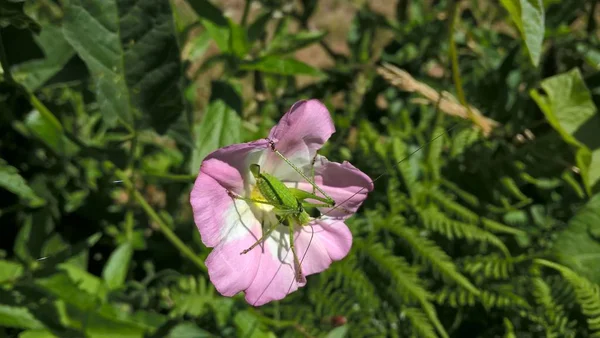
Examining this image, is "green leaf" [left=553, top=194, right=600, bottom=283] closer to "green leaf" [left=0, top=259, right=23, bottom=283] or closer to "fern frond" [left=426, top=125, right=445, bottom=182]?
"fern frond" [left=426, top=125, right=445, bottom=182]

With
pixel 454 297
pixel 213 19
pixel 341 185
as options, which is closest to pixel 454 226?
pixel 454 297

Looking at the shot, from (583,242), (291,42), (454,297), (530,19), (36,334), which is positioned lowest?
(454,297)

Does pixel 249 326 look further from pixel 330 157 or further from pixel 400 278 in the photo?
pixel 330 157

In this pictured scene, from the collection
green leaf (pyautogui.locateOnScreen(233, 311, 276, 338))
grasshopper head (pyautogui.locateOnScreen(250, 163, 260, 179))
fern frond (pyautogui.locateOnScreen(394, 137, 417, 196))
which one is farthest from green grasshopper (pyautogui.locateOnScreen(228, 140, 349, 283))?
fern frond (pyautogui.locateOnScreen(394, 137, 417, 196))

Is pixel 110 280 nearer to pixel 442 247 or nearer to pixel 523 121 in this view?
pixel 442 247

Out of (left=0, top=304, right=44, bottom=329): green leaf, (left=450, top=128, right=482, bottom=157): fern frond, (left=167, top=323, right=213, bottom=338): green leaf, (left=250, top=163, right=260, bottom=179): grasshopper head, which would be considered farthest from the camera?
(left=450, top=128, right=482, bottom=157): fern frond

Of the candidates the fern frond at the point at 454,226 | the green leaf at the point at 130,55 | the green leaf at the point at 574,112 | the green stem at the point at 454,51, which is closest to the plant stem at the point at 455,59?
the green stem at the point at 454,51
